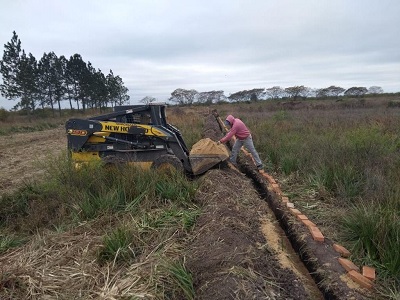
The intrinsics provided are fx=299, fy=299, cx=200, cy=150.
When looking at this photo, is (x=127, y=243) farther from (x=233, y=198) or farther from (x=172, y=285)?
(x=233, y=198)

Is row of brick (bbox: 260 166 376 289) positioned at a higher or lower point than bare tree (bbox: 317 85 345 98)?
lower

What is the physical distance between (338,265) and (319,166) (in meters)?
3.33

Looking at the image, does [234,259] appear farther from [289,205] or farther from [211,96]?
[211,96]

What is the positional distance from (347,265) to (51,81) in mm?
48276

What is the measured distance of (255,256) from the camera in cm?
342

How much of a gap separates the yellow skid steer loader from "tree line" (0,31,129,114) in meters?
33.9

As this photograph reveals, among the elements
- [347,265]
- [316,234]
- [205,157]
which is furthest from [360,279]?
[205,157]

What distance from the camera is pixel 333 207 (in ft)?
16.7

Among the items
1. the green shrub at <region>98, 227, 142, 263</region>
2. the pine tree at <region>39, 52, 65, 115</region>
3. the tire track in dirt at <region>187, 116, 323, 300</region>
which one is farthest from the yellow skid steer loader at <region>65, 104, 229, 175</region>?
the pine tree at <region>39, 52, 65, 115</region>

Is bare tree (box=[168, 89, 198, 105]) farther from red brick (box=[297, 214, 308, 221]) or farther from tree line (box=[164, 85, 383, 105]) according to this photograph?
red brick (box=[297, 214, 308, 221])

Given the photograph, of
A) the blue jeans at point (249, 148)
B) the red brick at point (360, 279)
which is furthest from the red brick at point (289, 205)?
the blue jeans at point (249, 148)

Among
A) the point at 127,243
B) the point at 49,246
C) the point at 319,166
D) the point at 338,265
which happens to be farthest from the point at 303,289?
the point at 319,166

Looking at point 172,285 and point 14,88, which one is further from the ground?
point 14,88

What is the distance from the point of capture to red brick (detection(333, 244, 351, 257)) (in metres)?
3.72
